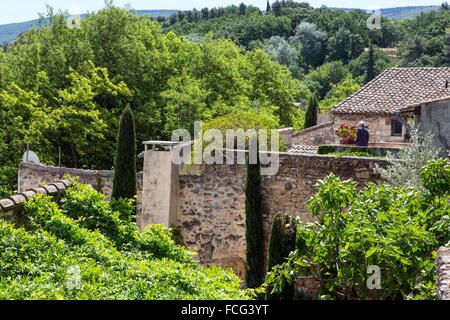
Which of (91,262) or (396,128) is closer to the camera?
(91,262)

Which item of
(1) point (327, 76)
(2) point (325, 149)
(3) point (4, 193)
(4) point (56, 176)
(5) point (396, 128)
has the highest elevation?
(1) point (327, 76)

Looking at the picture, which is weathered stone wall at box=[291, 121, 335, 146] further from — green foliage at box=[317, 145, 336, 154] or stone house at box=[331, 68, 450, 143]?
green foliage at box=[317, 145, 336, 154]

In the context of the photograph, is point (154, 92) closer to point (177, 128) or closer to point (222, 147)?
point (177, 128)

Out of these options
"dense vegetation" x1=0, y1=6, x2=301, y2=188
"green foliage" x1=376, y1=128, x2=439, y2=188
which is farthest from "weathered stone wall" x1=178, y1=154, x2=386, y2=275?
Result: "dense vegetation" x1=0, y1=6, x2=301, y2=188

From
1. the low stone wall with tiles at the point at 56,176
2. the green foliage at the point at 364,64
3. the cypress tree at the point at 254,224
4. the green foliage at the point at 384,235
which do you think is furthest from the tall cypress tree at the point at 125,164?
the green foliage at the point at 364,64

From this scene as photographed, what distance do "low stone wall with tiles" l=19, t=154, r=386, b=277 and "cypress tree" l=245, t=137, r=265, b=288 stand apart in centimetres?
17

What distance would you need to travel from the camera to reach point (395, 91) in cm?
2717

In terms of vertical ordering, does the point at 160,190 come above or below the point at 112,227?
above

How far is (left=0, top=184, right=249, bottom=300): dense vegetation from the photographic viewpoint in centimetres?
809

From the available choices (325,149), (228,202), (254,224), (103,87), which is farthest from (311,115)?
(254,224)

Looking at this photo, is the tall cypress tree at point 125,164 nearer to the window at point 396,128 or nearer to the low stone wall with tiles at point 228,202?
the low stone wall with tiles at point 228,202

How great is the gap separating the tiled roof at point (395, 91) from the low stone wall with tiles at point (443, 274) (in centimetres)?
1811

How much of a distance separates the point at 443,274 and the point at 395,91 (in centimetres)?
2044

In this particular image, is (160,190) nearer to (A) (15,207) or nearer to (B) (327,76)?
(A) (15,207)
